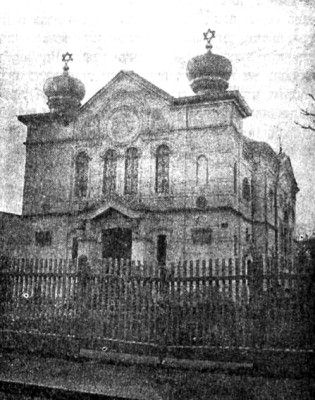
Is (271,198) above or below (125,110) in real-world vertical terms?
below

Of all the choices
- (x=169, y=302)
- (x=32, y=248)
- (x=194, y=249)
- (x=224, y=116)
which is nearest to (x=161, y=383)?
(x=169, y=302)

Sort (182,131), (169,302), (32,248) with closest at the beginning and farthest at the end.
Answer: (169,302)
(182,131)
(32,248)

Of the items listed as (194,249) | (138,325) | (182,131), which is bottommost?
(138,325)

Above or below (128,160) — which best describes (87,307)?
below

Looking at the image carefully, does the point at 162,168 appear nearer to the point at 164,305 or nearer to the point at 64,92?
the point at 64,92

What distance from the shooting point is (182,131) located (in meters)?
22.2

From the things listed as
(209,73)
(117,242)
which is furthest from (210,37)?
(117,242)

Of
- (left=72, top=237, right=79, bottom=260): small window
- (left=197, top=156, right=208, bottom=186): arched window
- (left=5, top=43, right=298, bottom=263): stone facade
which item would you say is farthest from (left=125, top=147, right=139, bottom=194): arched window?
(left=72, top=237, right=79, bottom=260): small window

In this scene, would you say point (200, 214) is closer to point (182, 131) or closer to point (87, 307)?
point (182, 131)

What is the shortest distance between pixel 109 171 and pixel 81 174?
5.35 feet

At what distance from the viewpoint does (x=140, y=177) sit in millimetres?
22656

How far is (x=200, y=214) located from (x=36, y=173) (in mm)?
9369

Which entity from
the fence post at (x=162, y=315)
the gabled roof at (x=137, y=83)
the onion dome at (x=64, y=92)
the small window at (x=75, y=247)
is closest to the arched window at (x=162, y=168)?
the gabled roof at (x=137, y=83)

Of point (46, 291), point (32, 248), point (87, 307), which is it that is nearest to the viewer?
point (87, 307)
